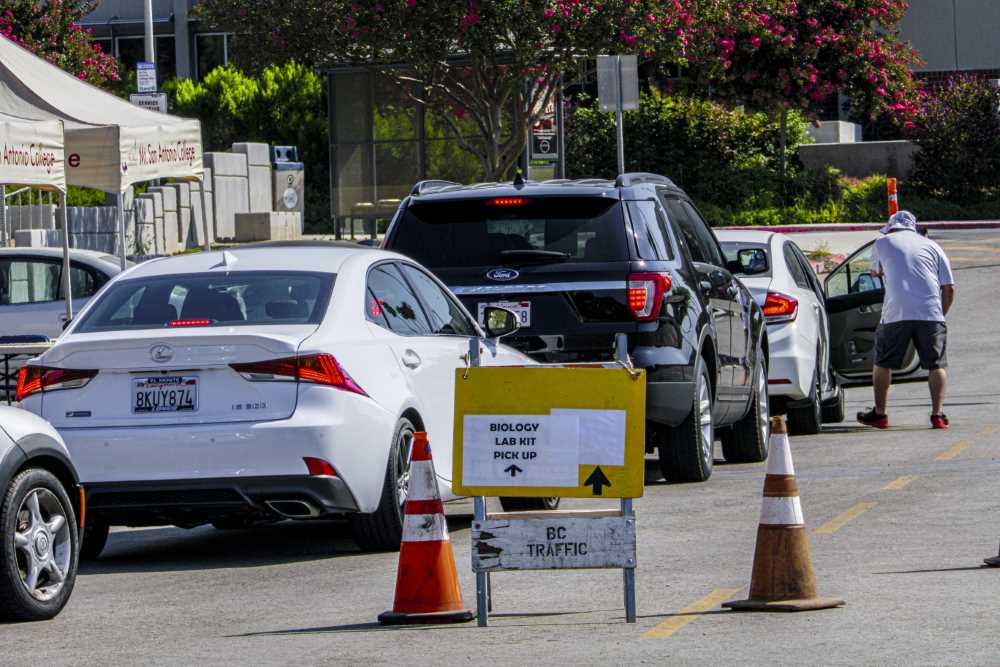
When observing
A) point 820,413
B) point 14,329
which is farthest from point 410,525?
point 14,329

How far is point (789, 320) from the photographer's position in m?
15.7

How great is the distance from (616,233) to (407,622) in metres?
4.64

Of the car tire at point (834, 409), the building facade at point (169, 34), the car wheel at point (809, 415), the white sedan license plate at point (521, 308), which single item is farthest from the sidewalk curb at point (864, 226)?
the white sedan license plate at point (521, 308)

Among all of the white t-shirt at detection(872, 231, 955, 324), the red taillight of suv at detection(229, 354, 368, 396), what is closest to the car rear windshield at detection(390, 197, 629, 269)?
the red taillight of suv at detection(229, 354, 368, 396)

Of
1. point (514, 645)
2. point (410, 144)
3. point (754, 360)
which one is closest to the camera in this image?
point (514, 645)

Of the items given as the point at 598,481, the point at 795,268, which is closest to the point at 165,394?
the point at 598,481

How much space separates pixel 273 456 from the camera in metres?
9.30

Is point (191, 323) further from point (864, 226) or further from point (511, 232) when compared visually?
point (864, 226)

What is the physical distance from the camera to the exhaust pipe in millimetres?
9391

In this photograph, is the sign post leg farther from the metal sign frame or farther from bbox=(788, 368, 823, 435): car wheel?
bbox=(788, 368, 823, 435): car wheel

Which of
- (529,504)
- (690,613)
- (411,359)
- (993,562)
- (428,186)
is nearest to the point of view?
(690,613)

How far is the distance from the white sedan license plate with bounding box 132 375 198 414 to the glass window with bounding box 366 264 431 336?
112cm

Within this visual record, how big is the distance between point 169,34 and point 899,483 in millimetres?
47261

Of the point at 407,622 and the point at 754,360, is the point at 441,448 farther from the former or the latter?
the point at 754,360
